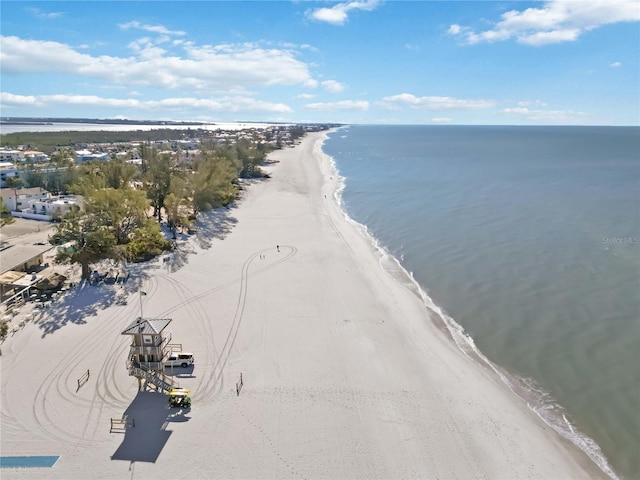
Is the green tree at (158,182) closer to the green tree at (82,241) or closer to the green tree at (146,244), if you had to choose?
the green tree at (146,244)

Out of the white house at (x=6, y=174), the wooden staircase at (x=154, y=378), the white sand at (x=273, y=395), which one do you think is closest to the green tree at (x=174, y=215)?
the white sand at (x=273, y=395)

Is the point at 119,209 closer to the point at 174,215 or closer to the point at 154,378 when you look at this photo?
the point at 174,215

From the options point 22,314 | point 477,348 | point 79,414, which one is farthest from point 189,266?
point 477,348

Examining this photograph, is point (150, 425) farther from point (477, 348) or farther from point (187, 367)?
point (477, 348)

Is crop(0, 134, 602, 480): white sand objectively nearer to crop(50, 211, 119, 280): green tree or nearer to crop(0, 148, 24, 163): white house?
crop(50, 211, 119, 280): green tree

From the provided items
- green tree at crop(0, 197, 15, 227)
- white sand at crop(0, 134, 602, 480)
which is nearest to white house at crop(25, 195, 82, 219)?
green tree at crop(0, 197, 15, 227)

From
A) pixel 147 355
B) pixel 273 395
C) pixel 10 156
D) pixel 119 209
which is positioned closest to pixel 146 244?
pixel 119 209
